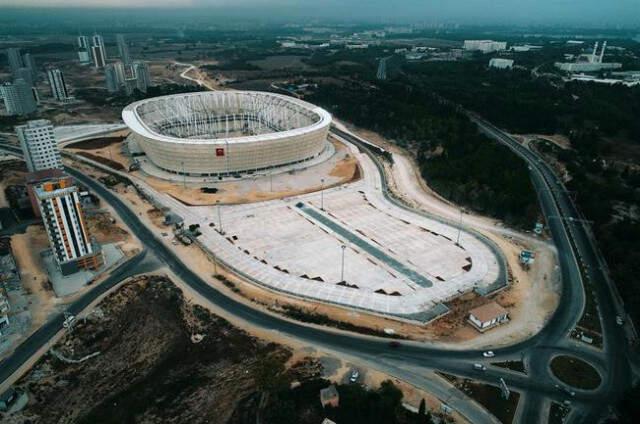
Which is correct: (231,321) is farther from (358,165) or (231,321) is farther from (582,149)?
(582,149)

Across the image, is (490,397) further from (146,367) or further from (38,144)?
(38,144)

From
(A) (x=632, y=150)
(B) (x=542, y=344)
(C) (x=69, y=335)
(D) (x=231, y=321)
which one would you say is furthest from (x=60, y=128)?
(A) (x=632, y=150)

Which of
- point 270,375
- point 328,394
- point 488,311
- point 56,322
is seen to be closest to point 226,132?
point 56,322

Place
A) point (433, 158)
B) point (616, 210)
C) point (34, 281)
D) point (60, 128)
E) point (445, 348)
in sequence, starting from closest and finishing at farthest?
point (445, 348) → point (34, 281) → point (616, 210) → point (433, 158) → point (60, 128)

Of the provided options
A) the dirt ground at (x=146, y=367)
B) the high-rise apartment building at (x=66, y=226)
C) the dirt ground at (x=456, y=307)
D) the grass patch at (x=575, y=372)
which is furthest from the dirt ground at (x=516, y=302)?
the high-rise apartment building at (x=66, y=226)

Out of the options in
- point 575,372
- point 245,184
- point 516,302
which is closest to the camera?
point 575,372
